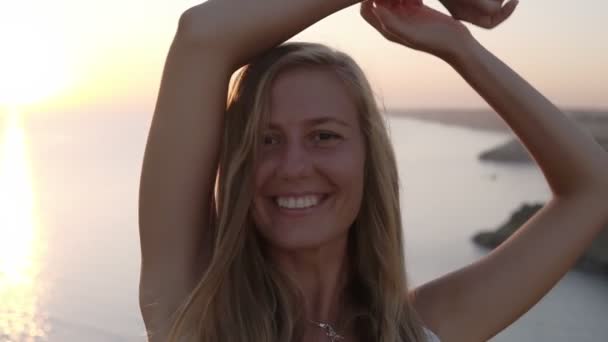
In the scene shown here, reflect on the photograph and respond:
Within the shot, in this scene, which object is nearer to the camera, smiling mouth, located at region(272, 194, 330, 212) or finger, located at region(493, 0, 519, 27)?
smiling mouth, located at region(272, 194, 330, 212)

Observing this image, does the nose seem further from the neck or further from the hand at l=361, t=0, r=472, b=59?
the hand at l=361, t=0, r=472, b=59

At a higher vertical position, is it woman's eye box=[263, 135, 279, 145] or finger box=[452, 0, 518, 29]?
finger box=[452, 0, 518, 29]

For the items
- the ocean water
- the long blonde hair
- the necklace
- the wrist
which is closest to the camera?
the long blonde hair

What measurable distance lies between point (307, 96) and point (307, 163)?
0.17 metres

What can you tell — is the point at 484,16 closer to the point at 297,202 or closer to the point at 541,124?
the point at 541,124

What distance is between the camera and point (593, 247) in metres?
7.70

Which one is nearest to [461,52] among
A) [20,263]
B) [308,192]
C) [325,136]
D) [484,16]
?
[484,16]

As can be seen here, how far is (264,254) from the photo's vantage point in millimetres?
1829

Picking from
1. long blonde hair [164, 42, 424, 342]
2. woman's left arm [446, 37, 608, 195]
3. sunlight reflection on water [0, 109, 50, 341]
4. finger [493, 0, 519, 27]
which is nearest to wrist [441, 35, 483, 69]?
woman's left arm [446, 37, 608, 195]

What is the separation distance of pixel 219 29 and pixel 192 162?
1.06ft

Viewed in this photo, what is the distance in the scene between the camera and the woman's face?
1.64 m

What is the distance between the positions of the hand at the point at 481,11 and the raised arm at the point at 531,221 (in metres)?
0.05

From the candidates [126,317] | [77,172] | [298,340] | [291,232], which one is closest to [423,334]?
[298,340]

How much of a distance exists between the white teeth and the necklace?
1.17ft
